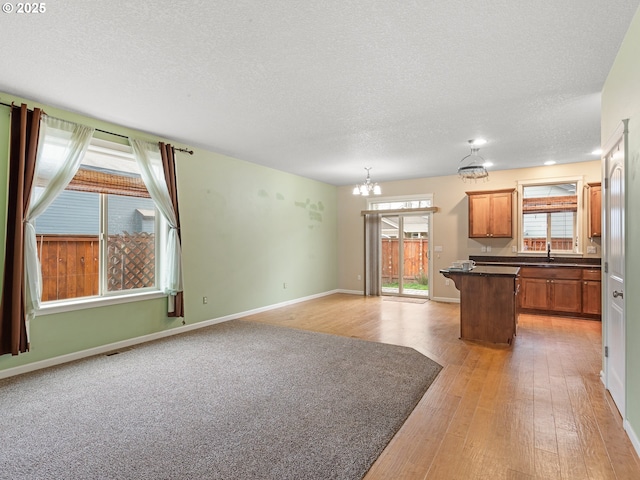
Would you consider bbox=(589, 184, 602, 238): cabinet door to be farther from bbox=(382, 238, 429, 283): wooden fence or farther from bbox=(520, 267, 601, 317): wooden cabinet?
bbox=(382, 238, 429, 283): wooden fence

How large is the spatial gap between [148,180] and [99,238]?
3.09 ft

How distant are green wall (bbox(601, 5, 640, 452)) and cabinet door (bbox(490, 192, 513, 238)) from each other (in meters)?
4.26

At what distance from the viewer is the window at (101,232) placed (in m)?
3.88

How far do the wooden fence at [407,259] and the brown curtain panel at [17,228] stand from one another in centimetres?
672

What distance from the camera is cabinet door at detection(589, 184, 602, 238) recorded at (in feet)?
19.6

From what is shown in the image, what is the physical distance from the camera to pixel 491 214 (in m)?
6.81

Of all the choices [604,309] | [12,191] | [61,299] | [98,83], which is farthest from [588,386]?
[12,191]

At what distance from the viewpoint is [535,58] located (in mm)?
2717

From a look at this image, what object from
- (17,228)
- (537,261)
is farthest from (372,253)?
(17,228)

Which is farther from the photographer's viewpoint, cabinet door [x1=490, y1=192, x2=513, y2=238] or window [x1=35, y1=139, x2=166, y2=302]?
cabinet door [x1=490, y1=192, x2=513, y2=238]

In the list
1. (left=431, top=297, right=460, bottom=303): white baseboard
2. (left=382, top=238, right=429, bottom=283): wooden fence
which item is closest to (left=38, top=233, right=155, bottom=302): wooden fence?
(left=382, top=238, right=429, bottom=283): wooden fence

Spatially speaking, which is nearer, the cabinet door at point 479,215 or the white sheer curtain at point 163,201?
the white sheer curtain at point 163,201

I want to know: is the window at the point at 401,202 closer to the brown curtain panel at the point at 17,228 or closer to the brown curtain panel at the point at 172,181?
the brown curtain panel at the point at 172,181

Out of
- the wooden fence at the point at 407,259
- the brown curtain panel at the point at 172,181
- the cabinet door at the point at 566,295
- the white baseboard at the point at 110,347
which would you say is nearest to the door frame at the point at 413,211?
the wooden fence at the point at 407,259
